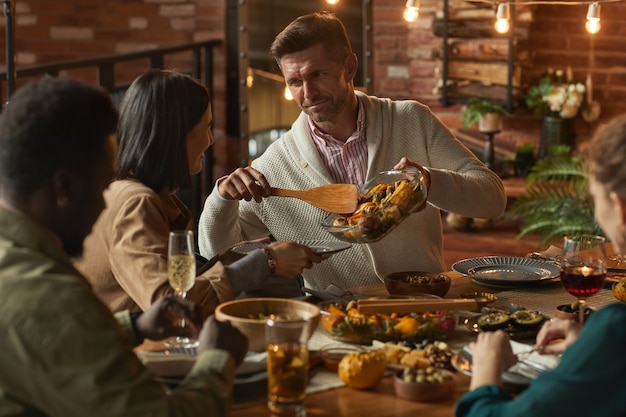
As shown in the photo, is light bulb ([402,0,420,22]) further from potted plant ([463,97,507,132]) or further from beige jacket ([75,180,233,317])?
potted plant ([463,97,507,132])

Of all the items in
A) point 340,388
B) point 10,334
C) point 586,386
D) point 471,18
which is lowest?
point 340,388

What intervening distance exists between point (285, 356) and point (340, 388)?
0.20 m

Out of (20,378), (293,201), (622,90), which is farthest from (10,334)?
(622,90)

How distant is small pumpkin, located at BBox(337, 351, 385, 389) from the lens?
1.76 meters

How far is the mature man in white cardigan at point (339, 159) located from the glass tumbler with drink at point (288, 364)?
1207mm

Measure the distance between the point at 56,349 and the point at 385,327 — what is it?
0.84 m

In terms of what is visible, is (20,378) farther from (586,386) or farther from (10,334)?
(586,386)

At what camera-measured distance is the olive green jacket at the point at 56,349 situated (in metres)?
1.35

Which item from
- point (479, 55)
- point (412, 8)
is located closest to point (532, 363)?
point (412, 8)

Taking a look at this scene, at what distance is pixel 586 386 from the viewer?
148 cm

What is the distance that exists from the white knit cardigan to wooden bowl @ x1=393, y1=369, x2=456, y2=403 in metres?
1.19

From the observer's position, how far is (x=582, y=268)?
2.04m

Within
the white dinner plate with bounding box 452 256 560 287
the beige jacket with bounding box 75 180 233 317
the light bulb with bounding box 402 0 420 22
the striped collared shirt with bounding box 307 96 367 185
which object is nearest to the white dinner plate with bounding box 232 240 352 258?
the beige jacket with bounding box 75 180 233 317

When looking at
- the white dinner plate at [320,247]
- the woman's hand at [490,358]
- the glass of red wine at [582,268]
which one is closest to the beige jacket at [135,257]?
the white dinner plate at [320,247]
